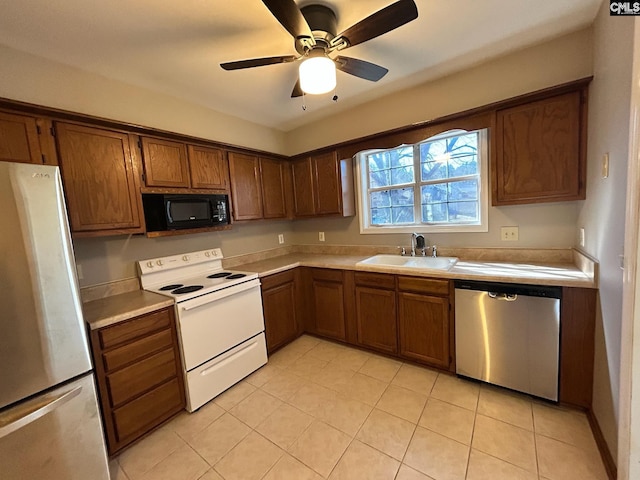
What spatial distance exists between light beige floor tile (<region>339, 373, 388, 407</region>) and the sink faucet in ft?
4.18

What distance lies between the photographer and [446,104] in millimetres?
2406

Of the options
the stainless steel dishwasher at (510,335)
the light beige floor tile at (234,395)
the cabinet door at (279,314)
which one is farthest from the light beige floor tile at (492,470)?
the cabinet door at (279,314)

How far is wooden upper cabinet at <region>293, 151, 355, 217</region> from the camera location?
295cm

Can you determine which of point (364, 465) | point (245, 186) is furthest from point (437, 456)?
point (245, 186)

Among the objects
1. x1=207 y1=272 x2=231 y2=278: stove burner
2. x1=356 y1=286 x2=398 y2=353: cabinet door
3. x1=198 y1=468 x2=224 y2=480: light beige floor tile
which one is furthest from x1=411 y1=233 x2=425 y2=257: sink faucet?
x1=198 y1=468 x2=224 y2=480: light beige floor tile

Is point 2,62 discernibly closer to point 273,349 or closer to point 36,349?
point 36,349

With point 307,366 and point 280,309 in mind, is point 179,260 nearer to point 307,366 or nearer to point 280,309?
point 280,309

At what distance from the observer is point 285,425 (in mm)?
1778

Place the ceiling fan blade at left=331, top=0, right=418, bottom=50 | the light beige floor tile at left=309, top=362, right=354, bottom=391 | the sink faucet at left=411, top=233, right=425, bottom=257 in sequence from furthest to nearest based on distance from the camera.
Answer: the sink faucet at left=411, top=233, right=425, bottom=257 < the light beige floor tile at left=309, top=362, right=354, bottom=391 < the ceiling fan blade at left=331, top=0, right=418, bottom=50

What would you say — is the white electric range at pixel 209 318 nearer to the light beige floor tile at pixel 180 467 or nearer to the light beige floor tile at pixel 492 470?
the light beige floor tile at pixel 180 467

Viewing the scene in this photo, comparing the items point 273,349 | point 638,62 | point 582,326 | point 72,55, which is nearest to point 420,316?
point 582,326

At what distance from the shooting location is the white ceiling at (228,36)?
146 cm

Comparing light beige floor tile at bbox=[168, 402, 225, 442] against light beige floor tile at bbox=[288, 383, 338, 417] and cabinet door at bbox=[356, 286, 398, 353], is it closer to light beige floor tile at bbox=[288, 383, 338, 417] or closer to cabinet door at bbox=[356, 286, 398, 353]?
light beige floor tile at bbox=[288, 383, 338, 417]

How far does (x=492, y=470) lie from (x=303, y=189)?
2.85 meters
